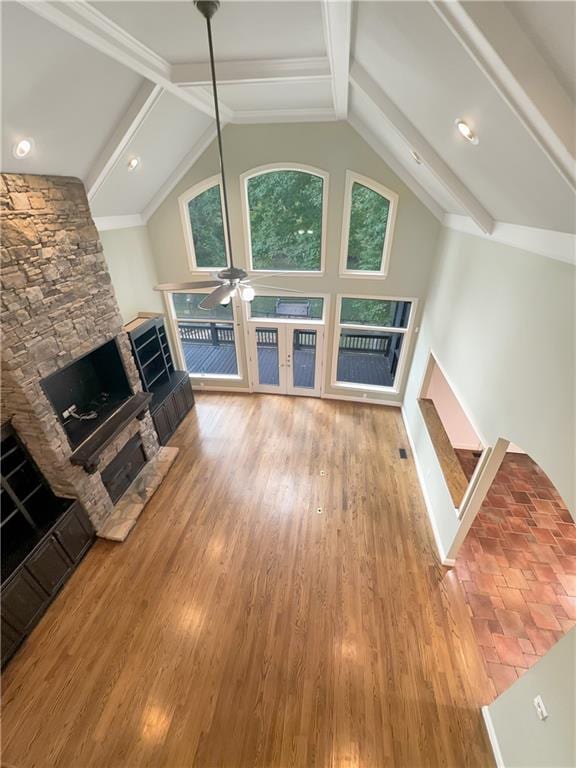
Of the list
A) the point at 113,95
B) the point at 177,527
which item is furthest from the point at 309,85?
the point at 177,527

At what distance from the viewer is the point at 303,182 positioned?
4984mm

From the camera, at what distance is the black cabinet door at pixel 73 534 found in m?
3.43

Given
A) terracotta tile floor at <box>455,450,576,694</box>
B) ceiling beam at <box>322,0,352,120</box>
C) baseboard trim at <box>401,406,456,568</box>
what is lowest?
terracotta tile floor at <box>455,450,576,694</box>

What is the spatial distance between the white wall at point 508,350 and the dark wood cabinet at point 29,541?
4418 mm

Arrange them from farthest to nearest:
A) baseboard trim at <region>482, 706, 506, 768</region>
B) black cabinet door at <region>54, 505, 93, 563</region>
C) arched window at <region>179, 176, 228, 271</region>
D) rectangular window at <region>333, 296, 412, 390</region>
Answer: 1. rectangular window at <region>333, 296, 412, 390</region>
2. arched window at <region>179, 176, 228, 271</region>
3. black cabinet door at <region>54, 505, 93, 563</region>
4. baseboard trim at <region>482, 706, 506, 768</region>

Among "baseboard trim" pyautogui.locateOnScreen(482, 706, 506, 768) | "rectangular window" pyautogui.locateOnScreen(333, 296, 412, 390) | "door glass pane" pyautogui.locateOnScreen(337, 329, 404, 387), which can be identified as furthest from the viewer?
"door glass pane" pyautogui.locateOnScreen(337, 329, 404, 387)

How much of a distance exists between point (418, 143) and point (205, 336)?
5232 mm

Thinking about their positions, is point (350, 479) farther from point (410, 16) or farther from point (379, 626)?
point (410, 16)

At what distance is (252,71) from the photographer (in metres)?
2.82

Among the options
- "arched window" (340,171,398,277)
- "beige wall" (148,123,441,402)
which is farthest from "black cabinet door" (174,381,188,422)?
"arched window" (340,171,398,277)

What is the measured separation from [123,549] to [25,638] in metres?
1.07

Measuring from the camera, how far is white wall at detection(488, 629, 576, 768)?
1.79 meters

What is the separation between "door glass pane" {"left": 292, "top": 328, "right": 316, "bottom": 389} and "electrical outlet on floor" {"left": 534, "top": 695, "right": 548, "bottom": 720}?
207 inches

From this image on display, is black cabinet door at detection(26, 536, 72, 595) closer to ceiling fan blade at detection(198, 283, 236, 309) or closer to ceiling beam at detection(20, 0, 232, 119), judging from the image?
ceiling fan blade at detection(198, 283, 236, 309)
